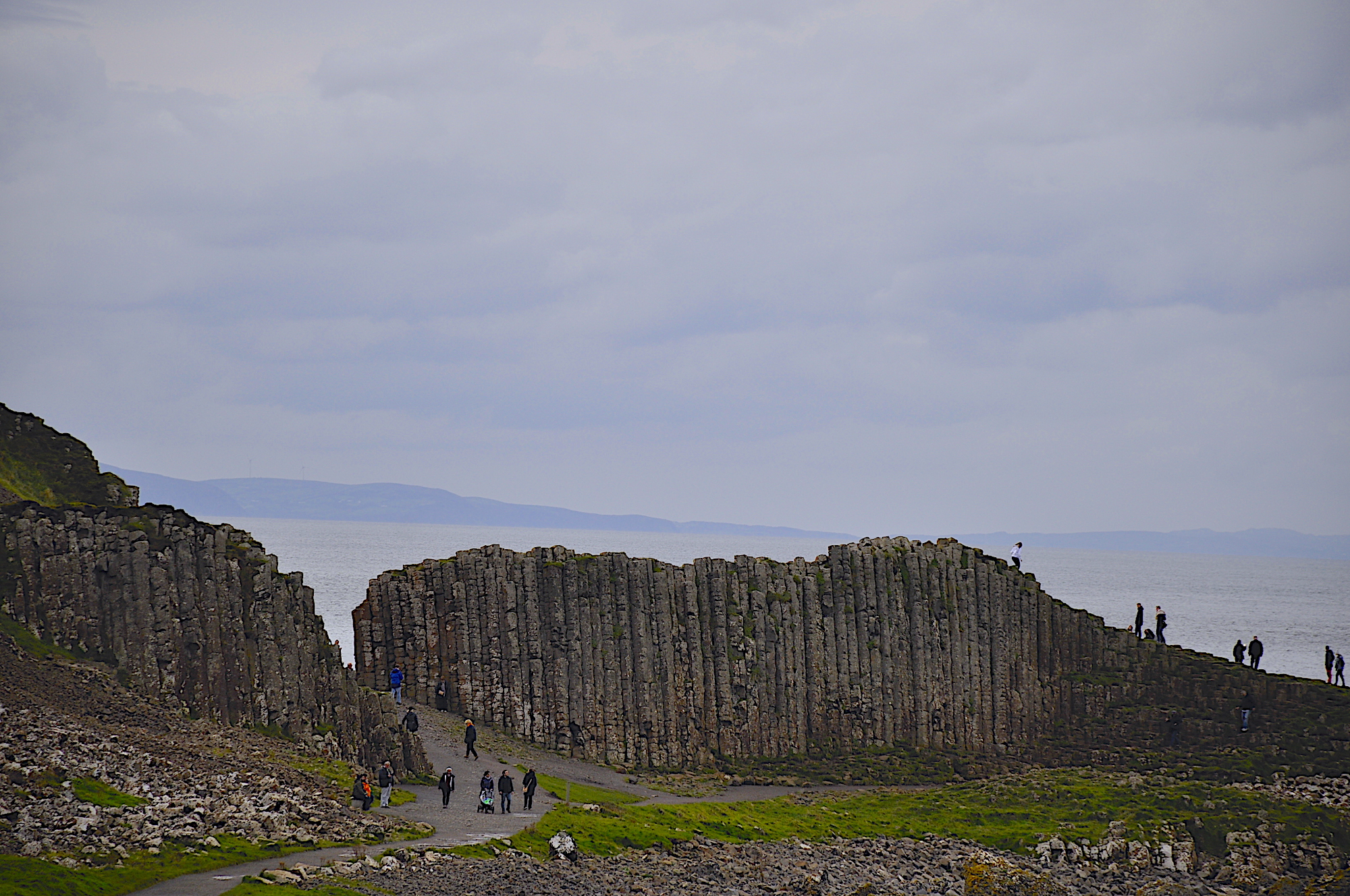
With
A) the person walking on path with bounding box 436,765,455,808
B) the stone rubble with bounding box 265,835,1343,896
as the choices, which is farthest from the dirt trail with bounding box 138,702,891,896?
the stone rubble with bounding box 265,835,1343,896

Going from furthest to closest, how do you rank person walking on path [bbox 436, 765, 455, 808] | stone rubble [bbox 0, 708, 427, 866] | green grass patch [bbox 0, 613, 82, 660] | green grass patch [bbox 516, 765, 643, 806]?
green grass patch [bbox 516, 765, 643, 806] < person walking on path [bbox 436, 765, 455, 808] < green grass patch [bbox 0, 613, 82, 660] < stone rubble [bbox 0, 708, 427, 866]

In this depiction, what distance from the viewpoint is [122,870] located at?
26.6m

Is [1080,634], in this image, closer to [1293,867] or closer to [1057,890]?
[1293,867]

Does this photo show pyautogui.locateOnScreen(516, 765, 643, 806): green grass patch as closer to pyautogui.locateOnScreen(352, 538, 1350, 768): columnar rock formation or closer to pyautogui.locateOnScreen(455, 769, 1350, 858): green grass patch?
pyautogui.locateOnScreen(455, 769, 1350, 858): green grass patch

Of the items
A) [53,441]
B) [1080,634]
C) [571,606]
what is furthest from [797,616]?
[53,441]

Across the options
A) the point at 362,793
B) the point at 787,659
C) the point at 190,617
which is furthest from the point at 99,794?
the point at 787,659

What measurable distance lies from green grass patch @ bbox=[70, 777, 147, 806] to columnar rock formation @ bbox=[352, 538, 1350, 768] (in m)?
18.8

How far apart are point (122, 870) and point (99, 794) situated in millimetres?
3252

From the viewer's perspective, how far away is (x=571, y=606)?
5103cm

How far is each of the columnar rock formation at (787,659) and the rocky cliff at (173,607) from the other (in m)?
6.88

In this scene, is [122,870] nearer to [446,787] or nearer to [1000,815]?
[446,787]

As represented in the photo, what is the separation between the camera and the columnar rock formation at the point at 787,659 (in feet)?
163

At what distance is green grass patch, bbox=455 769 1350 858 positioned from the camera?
40656mm

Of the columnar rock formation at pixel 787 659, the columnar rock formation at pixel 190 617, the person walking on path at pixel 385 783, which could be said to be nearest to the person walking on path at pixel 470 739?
the columnar rock formation at pixel 190 617
